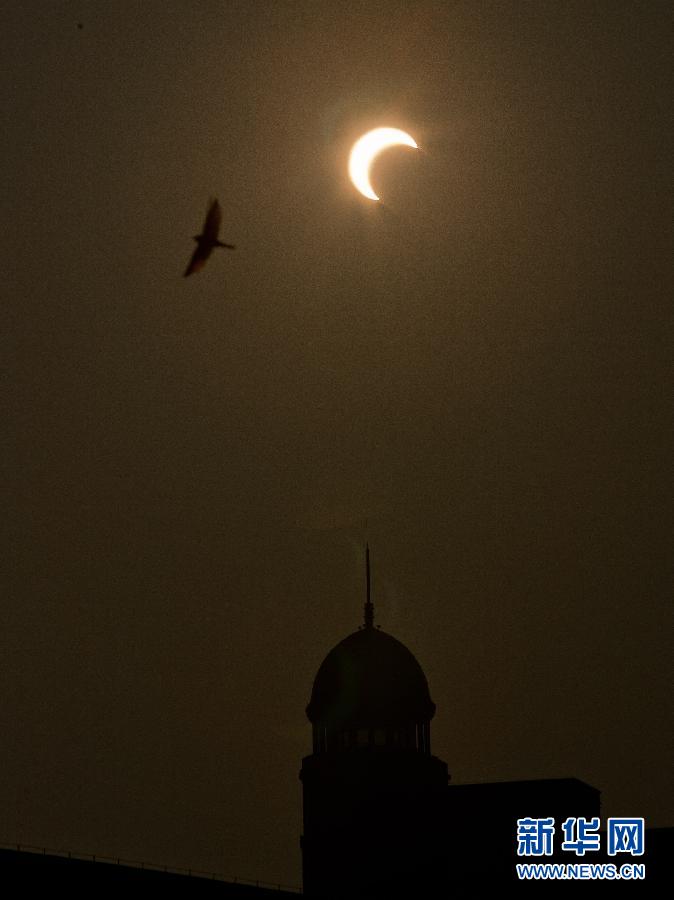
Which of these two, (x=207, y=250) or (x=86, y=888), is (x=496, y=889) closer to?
(x=86, y=888)

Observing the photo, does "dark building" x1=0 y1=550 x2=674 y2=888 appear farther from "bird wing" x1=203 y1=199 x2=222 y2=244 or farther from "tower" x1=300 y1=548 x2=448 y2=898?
"bird wing" x1=203 y1=199 x2=222 y2=244

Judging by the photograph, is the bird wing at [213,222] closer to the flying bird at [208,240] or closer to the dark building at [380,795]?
the flying bird at [208,240]

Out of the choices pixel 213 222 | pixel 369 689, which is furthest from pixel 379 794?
pixel 213 222

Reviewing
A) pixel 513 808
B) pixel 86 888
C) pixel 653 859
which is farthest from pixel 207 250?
pixel 513 808

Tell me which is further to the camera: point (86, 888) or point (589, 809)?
point (589, 809)

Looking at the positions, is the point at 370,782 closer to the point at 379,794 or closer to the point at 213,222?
the point at 379,794

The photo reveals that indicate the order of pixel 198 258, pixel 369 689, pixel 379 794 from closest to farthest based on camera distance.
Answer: pixel 198 258, pixel 379 794, pixel 369 689
